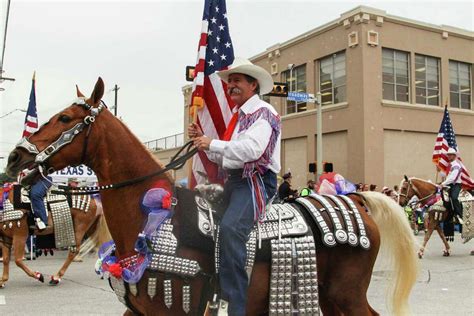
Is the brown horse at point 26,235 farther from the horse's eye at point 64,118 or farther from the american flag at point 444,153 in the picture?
the american flag at point 444,153

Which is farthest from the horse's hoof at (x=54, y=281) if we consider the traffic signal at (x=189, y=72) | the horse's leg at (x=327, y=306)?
the traffic signal at (x=189, y=72)

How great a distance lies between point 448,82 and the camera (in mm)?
25766

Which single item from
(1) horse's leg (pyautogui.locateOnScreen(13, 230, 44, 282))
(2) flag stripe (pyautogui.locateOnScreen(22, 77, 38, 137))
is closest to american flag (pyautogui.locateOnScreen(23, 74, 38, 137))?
(2) flag stripe (pyautogui.locateOnScreen(22, 77, 38, 137))

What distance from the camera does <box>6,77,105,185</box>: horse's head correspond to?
345 centimetres

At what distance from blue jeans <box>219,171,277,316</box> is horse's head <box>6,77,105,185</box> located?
3.79ft

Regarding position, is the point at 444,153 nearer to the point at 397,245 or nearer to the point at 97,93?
the point at 397,245

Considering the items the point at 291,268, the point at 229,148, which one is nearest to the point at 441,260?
the point at 291,268

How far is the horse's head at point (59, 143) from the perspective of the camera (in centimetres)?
345

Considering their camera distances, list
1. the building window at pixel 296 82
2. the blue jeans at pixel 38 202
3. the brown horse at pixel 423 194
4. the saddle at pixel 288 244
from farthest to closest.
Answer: the building window at pixel 296 82 → the brown horse at pixel 423 194 → the blue jeans at pixel 38 202 → the saddle at pixel 288 244

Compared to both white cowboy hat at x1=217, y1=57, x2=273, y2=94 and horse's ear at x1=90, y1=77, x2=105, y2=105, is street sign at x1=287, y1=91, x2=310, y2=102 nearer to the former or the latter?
white cowboy hat at x1=217, y1=57, x2=273, y2=94

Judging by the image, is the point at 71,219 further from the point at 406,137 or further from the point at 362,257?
the point at 406,137

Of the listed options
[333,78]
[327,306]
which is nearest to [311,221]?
[327,306]

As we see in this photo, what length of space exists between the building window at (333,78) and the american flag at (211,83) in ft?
66.3

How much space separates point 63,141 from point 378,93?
71.3ft
